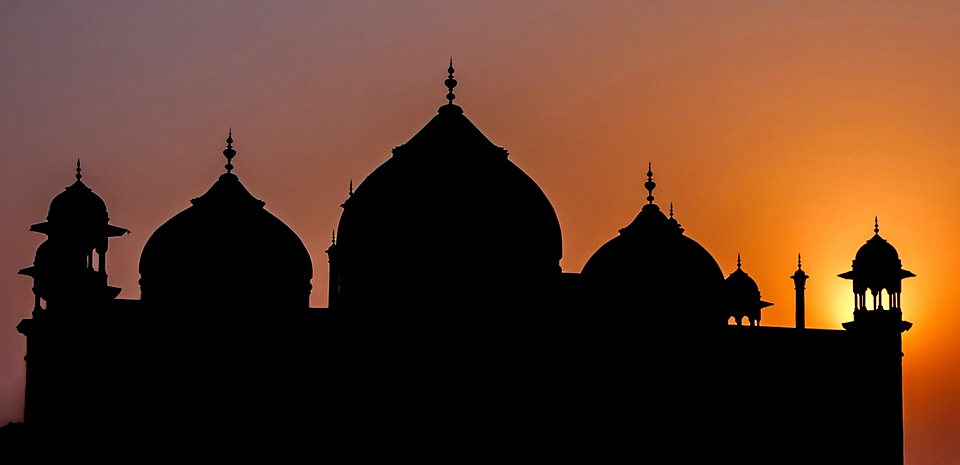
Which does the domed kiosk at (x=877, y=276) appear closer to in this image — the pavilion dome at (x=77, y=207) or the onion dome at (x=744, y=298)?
the onion dome at (x=744, y=298)

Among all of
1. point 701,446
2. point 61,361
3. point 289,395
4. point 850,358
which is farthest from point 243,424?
point 850,358

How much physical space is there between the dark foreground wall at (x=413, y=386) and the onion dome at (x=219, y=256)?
131cm

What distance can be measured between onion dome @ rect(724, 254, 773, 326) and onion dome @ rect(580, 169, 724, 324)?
20.2ft

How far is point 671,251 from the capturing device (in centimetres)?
3008

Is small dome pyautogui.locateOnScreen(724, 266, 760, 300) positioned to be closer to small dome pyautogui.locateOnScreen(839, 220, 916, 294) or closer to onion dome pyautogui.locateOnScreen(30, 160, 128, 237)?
small dome pyautogui.locateOnScreen(839, 220, 916, 294)

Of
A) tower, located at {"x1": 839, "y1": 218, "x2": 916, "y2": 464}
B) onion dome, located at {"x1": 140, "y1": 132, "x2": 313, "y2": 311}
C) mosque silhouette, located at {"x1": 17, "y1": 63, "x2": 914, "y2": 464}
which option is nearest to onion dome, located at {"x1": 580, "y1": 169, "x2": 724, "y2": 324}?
mosque silhouette, located at {"x1": 17, "y1": 63, "x2": 914, "y2": 464}

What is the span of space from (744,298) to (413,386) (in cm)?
1049

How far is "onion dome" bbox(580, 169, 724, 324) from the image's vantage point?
2959cm

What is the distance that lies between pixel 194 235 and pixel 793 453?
29.6ft

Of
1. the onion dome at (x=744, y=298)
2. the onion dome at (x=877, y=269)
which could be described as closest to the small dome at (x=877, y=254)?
the onion dome at (x=877, y=269)

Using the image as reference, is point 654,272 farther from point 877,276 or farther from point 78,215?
point 78,215

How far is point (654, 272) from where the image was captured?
29.8 metres

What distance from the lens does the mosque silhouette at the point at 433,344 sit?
2752 cm

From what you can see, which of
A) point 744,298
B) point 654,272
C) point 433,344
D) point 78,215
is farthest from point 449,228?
point 744,298
